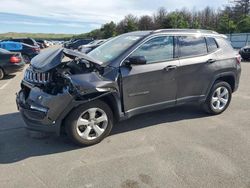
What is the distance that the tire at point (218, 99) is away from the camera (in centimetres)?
566

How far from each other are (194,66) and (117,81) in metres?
1.70

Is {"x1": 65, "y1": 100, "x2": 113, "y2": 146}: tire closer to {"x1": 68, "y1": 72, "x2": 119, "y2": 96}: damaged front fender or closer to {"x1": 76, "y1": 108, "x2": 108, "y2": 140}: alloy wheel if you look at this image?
{"x1": 76, "y1": 108, "x2": 108, "y2": 140}: alloy wheel

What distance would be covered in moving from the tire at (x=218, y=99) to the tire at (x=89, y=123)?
2355 mm

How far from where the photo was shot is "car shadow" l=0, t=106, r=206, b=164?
13.4ft

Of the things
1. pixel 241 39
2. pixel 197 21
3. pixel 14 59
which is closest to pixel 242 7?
pixel 197 21

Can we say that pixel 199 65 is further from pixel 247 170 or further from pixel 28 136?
pixel 28 136

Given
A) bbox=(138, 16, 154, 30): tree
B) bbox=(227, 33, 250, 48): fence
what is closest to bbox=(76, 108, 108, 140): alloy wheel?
bbox=(227, 33, 250, 48): fence

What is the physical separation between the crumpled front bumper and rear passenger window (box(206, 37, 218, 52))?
3116mm

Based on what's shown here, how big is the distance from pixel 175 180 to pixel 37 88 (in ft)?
8.12

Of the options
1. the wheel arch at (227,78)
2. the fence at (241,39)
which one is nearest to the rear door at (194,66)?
the wheel arch at (227,78)

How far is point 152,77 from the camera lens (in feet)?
15.4

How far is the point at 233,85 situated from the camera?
6012mm

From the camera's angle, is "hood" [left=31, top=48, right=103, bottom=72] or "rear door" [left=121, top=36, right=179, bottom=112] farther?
"rear door" [left=121, top=36, right=179, bottom=112]

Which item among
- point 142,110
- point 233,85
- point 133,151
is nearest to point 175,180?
point 133,151
